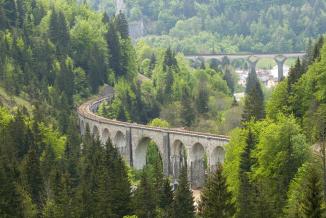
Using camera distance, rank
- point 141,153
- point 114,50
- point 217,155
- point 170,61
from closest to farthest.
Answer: point 217,155 < point 141,153 < point 114,50 < point 170,61

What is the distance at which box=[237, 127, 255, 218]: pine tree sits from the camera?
5800 cm

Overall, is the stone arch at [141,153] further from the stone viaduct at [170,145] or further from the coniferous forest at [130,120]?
the coniferous forest at [130,120]

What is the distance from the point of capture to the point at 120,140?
116500 millimetres

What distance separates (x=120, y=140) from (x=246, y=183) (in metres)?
55.8

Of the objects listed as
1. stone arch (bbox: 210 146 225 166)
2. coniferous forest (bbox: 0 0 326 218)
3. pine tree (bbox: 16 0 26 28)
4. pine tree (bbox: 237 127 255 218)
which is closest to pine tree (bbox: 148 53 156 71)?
coniferous forest (bbox: 0 0 326 218)

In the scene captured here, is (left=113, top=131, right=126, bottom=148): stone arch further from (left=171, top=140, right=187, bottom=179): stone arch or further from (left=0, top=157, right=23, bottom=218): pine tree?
(left=0, top=157, right=23, bottom=218): pine tree

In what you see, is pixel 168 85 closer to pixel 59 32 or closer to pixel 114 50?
pixel 114 50

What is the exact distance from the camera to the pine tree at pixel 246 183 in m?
58.0

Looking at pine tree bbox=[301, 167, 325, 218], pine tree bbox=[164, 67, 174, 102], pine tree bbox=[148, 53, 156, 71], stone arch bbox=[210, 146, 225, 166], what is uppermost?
pine tree bbox=[301, 167, 325, 218]

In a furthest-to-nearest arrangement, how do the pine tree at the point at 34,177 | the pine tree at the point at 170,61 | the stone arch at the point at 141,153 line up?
the pine tree at the point at 170,61 → the stone arch at the point at 141,153 → the pine tree at the point at 34,177

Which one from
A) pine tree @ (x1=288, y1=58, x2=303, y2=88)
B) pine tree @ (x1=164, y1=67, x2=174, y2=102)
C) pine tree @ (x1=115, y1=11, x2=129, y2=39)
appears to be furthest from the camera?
pine tree @ (x1=115, y1=11, x2=129, y2=39)

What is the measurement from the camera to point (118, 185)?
67.0 m

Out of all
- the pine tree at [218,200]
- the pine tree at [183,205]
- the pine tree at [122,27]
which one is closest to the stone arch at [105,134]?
the pine tree at [183,205]

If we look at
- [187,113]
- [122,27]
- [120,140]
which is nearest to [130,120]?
[187,113]
